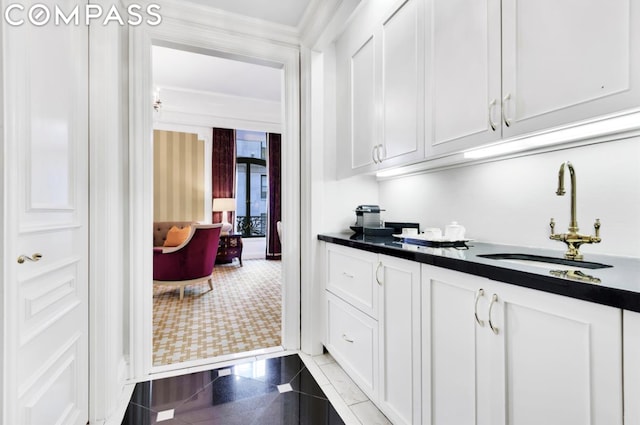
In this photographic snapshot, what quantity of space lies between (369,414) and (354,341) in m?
0.37

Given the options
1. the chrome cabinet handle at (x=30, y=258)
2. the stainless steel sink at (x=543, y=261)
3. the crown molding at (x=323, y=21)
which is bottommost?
the stainless steel sink at (x=543, y=261)

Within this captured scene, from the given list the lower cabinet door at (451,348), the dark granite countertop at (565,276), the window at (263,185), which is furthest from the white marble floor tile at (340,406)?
the window at (263,185)

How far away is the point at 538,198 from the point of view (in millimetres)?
1336

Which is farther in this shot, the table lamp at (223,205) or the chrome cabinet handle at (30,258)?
the table lamp at (223,205)

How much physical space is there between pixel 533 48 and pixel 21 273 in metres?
1.90

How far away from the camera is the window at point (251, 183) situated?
682 cm

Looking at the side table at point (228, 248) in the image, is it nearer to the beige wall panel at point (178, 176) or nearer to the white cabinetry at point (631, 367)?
the beige wall panel at point (178, 176)

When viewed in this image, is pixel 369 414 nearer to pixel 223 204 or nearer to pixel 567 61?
pixel 567 61

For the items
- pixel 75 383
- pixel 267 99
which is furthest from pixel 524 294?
pixel 267 99

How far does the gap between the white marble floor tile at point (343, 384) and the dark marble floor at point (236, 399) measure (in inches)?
4.4

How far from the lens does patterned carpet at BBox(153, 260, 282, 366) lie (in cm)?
237

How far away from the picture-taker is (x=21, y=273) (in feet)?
3.26

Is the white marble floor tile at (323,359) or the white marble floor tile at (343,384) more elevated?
the white marble floor tile at (343,384)


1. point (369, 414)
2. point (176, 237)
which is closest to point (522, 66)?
point (369, 414)
